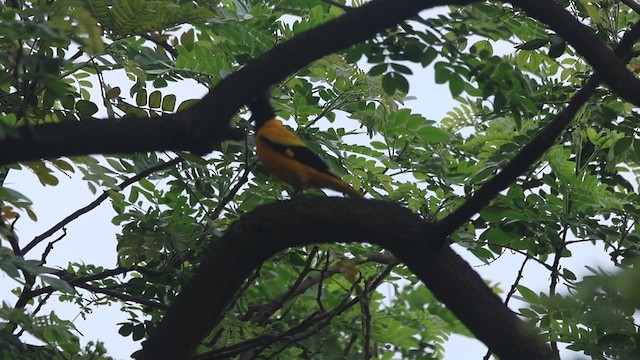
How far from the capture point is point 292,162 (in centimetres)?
530

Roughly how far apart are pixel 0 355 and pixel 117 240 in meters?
1.76

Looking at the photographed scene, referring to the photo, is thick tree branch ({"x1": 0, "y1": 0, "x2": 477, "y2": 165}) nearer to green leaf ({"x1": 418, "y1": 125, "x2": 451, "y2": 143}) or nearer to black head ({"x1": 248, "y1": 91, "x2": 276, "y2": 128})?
black head ({"x1": 248, "y1": 91, "x2": 276, "y2": 128})

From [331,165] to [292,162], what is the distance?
0.44 m

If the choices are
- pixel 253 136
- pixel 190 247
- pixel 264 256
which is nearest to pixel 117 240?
pixel 190 247

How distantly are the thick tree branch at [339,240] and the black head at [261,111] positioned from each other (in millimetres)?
2151

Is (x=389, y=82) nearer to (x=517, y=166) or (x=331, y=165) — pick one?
(x=517, y=166)

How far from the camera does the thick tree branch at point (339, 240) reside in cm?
344

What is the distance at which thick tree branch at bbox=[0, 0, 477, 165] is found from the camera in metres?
3.22

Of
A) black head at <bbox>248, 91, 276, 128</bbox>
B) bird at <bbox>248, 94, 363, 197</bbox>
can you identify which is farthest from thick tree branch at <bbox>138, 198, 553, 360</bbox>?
black head at <bbox>248, 91, 276, 128</bbox>

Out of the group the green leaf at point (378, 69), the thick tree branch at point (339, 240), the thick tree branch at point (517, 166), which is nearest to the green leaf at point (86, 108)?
the thick tree branch at point (339, 240)

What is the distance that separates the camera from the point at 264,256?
145 inches

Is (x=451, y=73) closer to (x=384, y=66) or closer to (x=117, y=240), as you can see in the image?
(x=384, y=66)

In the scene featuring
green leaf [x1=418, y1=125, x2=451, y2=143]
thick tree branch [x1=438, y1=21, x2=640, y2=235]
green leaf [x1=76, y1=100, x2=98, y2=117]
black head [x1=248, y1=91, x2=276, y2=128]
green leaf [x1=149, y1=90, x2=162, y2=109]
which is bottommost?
thick tree branch [x1=438, y1=21, x2=640, y2=235]

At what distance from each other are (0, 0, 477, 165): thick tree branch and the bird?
1607 millimetres
